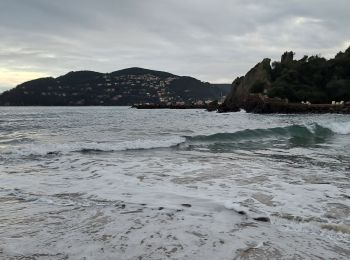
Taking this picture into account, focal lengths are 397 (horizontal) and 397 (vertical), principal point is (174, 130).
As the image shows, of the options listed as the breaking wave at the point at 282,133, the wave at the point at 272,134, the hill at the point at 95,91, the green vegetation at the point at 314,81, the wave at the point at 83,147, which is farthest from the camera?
the hill at the point at 95,91

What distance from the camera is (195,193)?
734cm

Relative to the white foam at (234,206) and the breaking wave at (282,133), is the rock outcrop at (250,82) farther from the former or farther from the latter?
the white foam at (234,206)

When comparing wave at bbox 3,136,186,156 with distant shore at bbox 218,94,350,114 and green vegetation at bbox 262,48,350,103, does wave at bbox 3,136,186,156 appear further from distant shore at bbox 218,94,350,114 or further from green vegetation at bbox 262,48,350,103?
green vegetation at bbox 262,48,350,103

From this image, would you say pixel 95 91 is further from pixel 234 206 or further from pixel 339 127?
pixel 234 206

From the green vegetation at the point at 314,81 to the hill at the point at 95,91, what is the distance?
91.5 metres

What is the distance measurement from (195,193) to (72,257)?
139 inches

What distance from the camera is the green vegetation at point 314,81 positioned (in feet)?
262

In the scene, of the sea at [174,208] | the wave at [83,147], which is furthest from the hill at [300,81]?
the sea at [174,208]

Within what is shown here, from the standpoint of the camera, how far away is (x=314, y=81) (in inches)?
3398

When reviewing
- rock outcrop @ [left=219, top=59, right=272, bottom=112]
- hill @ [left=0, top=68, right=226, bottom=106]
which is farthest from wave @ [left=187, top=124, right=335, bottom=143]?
hill @ [left=0, top=68, right=226, bottom=106]

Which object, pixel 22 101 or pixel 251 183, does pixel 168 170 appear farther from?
pixel 22 101

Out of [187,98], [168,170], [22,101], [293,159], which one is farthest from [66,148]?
[187,98]

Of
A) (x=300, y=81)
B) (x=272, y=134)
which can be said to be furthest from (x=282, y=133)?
(x=300, y=81)

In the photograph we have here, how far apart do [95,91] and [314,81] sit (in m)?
114
